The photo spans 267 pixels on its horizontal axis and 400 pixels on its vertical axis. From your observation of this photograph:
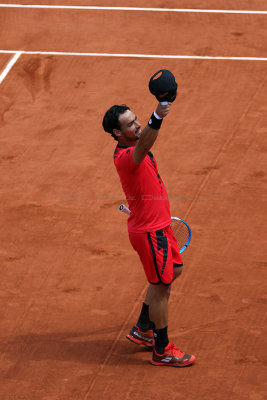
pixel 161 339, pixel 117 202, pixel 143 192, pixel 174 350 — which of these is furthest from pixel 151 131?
pixel 117 202

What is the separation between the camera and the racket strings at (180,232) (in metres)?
8.66

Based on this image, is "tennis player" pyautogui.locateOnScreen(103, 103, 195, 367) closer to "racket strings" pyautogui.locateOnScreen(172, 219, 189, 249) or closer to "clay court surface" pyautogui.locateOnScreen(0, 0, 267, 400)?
"clay court surface" pyautogui.locateOnScreen(0, 0, 267, 400)

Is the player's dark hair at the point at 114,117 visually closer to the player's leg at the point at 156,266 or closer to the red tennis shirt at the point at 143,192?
the red tennis shirt at the point at 143,192

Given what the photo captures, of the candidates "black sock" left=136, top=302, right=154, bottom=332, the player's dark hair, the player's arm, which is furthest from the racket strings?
the player's arm

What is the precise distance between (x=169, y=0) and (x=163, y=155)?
19.6 ft

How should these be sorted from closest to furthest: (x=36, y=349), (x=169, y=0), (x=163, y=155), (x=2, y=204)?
(x=36, y=349) < (x=2, y=204) < (x=163, y=155) < (x=169, y=0)

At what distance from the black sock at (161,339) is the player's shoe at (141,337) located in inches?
14.3

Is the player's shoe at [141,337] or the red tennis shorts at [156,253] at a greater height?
the red tennis shorts at [156,253]

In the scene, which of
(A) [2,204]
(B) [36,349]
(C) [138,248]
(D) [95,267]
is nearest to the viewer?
(C) [138,248]

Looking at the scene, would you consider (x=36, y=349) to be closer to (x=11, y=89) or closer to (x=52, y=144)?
(x=52, y=144)

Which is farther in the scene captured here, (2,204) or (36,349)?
(2,204)

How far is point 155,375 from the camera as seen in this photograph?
7.93 m

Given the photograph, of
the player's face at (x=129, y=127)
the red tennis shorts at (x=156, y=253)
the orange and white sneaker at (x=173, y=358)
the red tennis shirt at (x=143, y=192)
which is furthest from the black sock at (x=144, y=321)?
the player's face at (x=129, y=127)

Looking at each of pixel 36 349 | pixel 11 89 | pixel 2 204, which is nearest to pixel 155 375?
pixel 36 349
